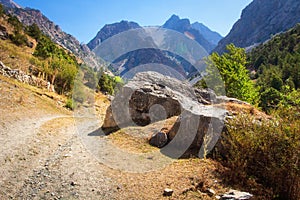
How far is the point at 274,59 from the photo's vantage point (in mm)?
74000

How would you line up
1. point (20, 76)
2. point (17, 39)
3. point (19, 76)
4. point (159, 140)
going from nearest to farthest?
point (159, 140)
point (19, 76)
point (20, 76)
point (17, 39)

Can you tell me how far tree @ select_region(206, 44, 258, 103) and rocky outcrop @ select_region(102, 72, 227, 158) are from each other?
258 inches

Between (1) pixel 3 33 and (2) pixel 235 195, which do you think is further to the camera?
(1) pixel 3 33

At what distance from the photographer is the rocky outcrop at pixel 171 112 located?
7.48 metres

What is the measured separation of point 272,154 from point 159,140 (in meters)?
4.03

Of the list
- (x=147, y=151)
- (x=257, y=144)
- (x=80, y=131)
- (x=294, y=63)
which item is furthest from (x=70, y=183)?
(x=294, y=63)

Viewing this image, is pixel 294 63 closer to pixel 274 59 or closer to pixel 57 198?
pixel 274 59

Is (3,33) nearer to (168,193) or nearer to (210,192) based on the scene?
→ (168,193)

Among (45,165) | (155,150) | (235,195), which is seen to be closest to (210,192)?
(235,195)

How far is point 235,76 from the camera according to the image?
2050 cm

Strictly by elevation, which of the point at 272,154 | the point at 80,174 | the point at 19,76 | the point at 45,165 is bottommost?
the point at 45,165

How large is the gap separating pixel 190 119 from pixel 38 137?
225 inches

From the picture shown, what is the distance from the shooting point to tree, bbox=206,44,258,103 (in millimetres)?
19625

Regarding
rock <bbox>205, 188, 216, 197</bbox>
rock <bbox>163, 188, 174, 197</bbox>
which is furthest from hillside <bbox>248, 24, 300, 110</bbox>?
rock <bbox>163, 188, 174, 197</bbox>
